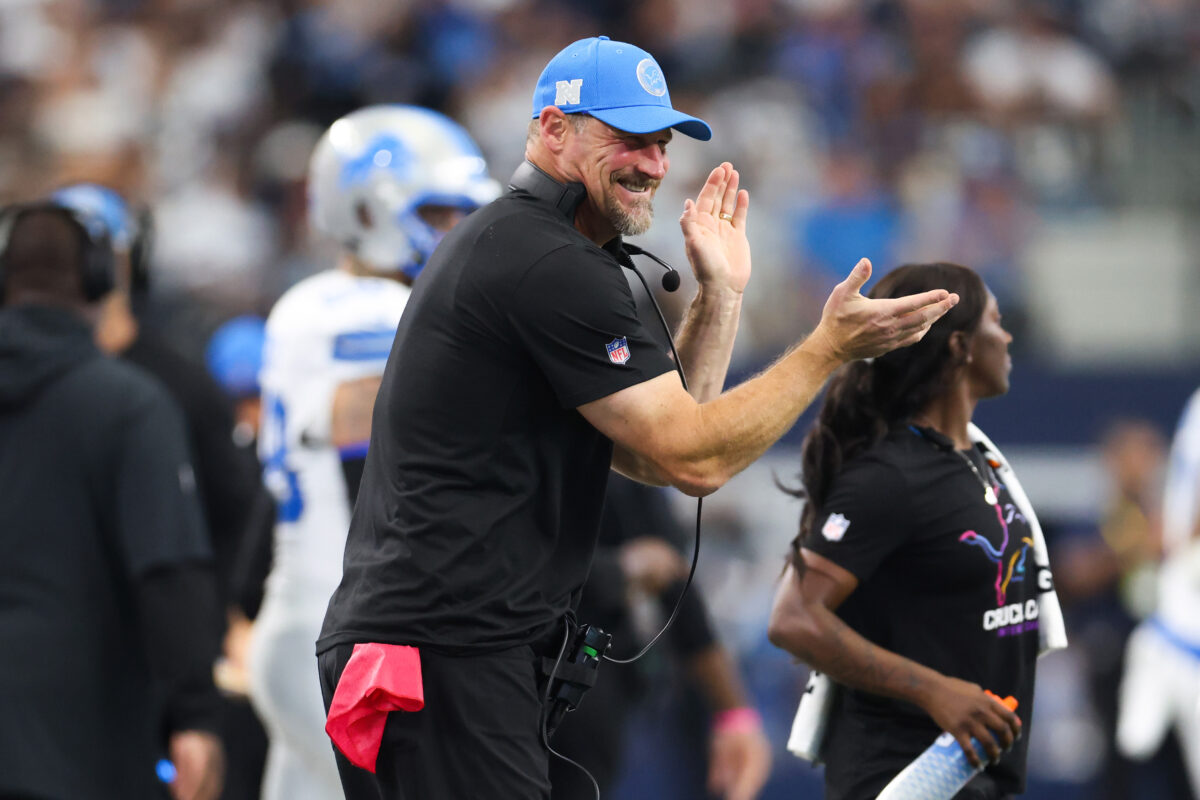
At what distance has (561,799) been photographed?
477 cm

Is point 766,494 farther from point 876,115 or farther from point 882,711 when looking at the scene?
point 882,711

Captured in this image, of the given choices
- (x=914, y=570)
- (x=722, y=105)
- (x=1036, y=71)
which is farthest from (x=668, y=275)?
(x=1036, y=71)

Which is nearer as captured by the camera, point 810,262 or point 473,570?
point 473,570

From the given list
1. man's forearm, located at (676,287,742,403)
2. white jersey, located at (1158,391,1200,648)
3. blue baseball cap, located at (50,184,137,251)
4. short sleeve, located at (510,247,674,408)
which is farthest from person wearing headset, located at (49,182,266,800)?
white jersey, located at (1158,391,1200,648)

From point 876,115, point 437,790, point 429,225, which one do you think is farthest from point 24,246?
point 876,115

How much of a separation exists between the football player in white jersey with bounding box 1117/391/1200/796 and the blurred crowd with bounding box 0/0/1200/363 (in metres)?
2.84

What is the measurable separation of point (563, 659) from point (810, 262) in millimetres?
8218

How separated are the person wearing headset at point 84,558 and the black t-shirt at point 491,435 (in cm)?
109

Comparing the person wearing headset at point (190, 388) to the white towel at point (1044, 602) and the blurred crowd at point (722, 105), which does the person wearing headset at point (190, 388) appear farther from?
the blurred crowd at point (722, 105)

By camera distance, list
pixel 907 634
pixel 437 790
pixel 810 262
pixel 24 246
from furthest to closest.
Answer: pixel 810 262 → pixel 24 246 → pixel 907 634 → pixel 437 790

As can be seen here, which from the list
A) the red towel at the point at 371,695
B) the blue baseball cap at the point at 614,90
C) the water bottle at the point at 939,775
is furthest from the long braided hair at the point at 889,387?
the red towel at the point at 371,695

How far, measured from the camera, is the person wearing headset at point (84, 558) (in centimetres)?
441

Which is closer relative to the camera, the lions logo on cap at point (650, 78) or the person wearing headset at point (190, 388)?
the lions logo on cap at point (650, 78)

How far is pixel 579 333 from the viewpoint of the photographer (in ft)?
11.1
